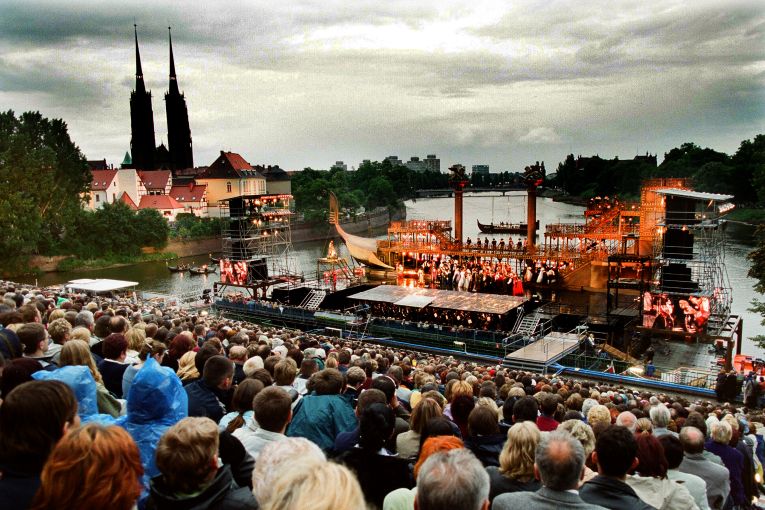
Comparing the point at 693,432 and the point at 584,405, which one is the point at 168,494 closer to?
the point at 693,432

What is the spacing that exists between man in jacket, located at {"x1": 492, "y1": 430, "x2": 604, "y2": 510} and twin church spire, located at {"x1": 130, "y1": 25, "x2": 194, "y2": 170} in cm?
12633

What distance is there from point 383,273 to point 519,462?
3287cm

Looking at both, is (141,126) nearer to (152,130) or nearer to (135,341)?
(152,130)

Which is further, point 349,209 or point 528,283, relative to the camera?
point 349,209

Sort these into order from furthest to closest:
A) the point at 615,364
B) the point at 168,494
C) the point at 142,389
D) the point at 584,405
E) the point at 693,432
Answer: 1. the point at 615,364
2. the point at 584,405
3. the point at 693,432
4. the point at 142,389
5. the point at 168,494

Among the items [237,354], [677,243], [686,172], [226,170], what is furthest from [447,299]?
[686,172]

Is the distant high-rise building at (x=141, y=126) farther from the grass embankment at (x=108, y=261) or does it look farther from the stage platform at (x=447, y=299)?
the stage platform at (x=447, y=299)

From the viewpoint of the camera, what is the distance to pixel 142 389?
14.0 ft

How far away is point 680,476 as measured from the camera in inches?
178

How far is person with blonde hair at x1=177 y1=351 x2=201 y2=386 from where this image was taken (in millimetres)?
6391

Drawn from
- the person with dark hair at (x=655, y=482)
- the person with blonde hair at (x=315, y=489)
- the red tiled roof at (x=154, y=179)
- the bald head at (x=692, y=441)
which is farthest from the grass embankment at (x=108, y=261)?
the person with blonde hair at (x=315, y=489)

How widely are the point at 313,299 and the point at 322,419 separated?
25578mm

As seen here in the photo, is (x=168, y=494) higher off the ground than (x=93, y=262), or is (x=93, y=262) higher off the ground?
(x=168, y=494)

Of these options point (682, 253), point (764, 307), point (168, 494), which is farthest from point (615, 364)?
point (168, 494)
